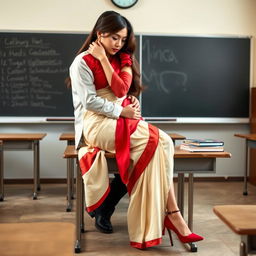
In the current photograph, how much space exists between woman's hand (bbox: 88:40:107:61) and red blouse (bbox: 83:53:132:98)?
0.03 metres

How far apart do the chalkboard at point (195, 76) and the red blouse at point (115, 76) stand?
2.35 m

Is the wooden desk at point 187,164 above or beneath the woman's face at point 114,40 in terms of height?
beneath

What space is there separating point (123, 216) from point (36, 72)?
89.1 inches

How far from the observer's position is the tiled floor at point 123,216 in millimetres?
2822

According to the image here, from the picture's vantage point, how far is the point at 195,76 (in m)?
5.34

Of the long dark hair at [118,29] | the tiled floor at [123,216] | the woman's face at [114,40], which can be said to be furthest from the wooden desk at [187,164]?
the woman's face at [114,40]

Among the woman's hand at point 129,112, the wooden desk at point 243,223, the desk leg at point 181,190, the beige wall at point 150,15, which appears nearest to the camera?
the wooden desk at point 243,223

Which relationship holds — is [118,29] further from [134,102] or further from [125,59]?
[134,102]

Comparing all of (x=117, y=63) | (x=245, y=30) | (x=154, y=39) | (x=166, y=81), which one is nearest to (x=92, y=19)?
(x=154, y=39)

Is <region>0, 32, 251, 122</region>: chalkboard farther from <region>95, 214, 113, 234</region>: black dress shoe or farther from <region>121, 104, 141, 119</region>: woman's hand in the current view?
<region>121, 104, 141, 119</region>: woman's hand

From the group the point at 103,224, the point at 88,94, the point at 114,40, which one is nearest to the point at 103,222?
the point at 103,224

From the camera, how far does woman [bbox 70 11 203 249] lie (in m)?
2.72

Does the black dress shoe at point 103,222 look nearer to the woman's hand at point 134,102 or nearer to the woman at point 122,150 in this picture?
the woman at point 122,150

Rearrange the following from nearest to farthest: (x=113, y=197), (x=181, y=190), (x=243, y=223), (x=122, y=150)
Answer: (x=243, y=223)
(x=122, y=150)
(x=181, y=190)
(x=113, y=197)
